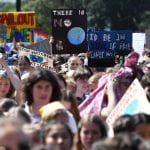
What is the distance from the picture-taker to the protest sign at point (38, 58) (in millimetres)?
15773

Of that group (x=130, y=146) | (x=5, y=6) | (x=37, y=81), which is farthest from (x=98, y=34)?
(x=5, y=6)

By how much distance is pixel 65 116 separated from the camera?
24.6 feet

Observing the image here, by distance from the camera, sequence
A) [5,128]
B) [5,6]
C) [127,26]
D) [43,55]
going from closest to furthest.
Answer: [5,128] → [43,55] → [127,26] → [5,6]

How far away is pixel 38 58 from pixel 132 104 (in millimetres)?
8086

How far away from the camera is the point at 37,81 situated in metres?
8.60

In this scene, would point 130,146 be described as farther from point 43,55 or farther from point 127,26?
point 127,26

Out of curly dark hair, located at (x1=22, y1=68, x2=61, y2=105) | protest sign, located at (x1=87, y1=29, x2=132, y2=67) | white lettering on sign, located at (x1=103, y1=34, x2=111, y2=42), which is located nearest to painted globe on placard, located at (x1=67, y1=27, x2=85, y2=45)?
protest sign, located at (x1=87, y1=29, x2=132, y2=67)

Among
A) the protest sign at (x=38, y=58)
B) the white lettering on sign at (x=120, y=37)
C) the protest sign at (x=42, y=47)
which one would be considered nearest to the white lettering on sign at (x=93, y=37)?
the white lettering on sign at (x=120, y=37)

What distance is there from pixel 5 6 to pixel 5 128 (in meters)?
91.9

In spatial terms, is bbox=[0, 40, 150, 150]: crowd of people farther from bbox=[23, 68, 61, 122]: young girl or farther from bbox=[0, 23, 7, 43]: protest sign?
bbox=[0, 23, 7, 43]: protest sign

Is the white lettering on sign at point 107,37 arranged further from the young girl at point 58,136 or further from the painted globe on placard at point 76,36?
the young girl at point 58,136

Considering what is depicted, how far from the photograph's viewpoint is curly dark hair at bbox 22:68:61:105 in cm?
857

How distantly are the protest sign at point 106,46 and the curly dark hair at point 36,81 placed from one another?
6.74 meters

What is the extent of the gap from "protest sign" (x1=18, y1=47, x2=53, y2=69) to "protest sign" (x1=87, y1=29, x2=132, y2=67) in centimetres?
72
